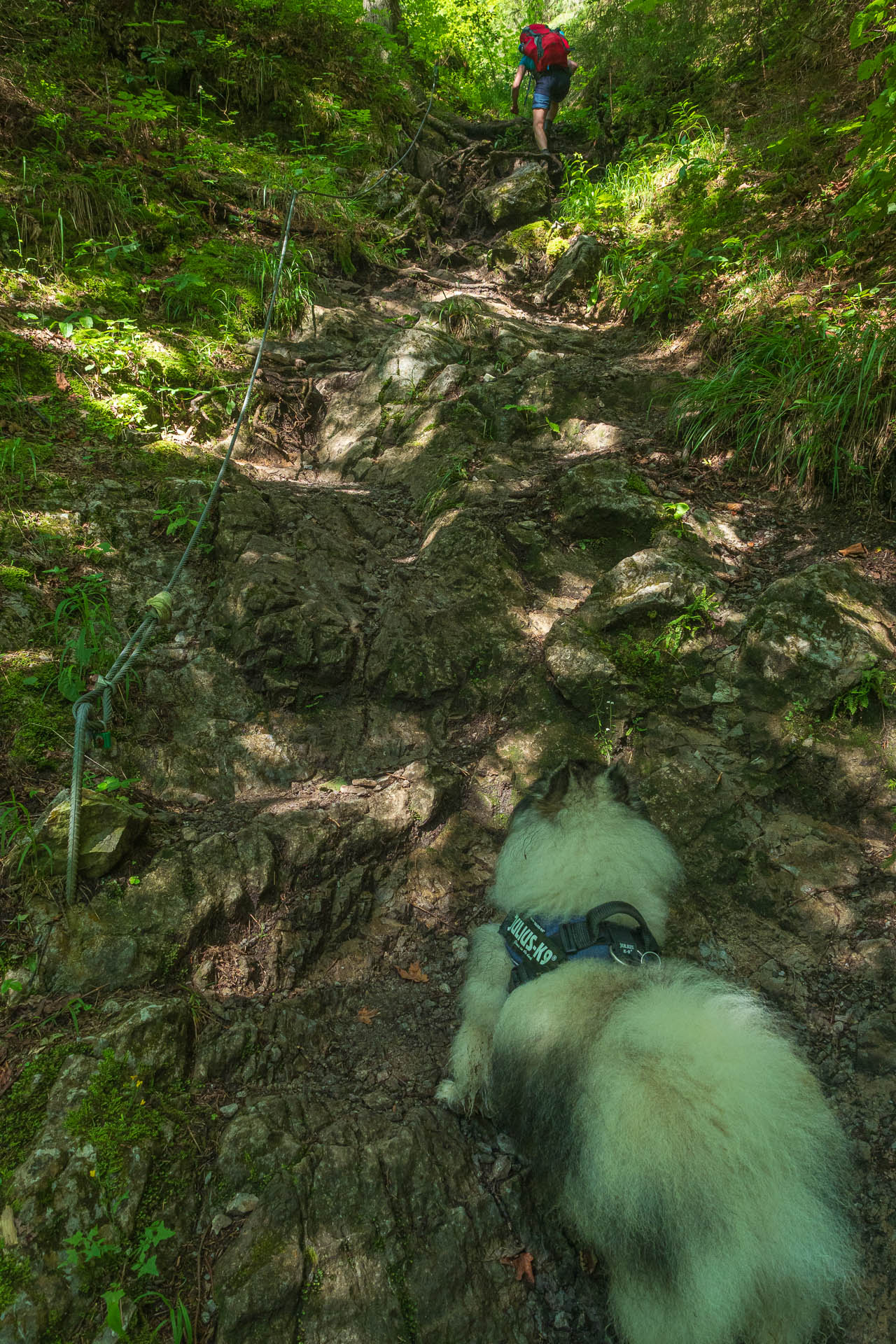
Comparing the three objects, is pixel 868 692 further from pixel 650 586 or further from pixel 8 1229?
pixel 8 1229

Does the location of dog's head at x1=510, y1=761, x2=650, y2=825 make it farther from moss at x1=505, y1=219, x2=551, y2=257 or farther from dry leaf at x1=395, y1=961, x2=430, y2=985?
moss at x1=505, y1=219, x2=551, y2=257

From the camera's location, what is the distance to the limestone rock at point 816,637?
2840 mm

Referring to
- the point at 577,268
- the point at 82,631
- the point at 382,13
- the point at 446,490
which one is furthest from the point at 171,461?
the point at 382,13

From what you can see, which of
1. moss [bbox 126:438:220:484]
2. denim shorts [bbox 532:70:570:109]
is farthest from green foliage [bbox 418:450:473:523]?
denim shorts [bbox 532:70:570:109]

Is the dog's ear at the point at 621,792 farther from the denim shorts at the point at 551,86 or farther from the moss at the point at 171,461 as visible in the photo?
the denim shorts at the point at 551,86

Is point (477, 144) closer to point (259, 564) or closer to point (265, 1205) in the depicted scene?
point (259, 564)

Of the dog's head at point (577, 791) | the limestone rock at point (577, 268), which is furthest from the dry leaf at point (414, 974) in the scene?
the limestone rock at point (577, 268)

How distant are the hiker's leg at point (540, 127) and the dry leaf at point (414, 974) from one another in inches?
391

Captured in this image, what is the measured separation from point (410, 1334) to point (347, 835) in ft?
5.05

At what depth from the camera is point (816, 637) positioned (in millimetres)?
2947

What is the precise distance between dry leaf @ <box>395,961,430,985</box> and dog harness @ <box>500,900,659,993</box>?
0.64m

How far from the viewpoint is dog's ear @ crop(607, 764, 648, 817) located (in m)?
2.34

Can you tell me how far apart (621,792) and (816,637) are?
135 centimetres

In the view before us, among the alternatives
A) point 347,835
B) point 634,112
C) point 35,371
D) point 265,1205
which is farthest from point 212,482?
point 634,112
